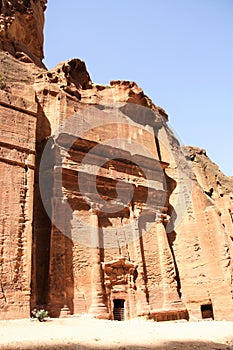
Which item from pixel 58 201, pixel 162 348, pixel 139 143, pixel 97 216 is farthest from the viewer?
pixel 139 143

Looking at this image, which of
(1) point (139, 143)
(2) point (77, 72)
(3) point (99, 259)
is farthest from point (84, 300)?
(2) point (77, 72)

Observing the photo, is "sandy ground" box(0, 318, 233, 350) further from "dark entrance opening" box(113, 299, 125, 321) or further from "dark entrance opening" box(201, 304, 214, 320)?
"dark entrance opening" box(201, 304, 214, 320)

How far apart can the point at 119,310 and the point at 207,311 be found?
217 inches

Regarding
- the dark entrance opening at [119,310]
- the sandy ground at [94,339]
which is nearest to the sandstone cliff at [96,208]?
the dark entrance opening at [119,310]

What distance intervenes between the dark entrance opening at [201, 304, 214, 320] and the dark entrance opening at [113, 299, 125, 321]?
5.06m

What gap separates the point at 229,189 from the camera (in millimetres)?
24172

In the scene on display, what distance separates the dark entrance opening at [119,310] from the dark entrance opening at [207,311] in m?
5.06

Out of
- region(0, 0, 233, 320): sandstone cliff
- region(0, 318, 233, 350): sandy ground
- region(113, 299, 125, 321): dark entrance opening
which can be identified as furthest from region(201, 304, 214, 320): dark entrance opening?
region(0, 318, 233, 350): sandy ground

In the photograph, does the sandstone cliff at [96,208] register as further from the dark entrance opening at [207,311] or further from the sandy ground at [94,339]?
the sandy ground at [94,339]

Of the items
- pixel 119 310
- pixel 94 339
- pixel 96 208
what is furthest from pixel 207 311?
pixel 94 339

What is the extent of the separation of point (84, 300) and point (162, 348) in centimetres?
702

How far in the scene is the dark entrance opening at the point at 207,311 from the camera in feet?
56.1

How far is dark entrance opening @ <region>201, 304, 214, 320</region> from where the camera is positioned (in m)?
17.1

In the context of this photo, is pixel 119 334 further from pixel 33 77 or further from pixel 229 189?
pixel 229 189
